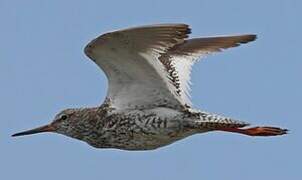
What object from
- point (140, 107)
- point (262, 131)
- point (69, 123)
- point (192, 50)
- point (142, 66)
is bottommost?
point (262, 131)

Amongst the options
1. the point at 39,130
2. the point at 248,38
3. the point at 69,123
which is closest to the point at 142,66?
the point at 69,123

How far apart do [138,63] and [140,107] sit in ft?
2.56

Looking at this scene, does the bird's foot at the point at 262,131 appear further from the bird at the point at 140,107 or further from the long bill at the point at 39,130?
the long bill at the point at 39,130

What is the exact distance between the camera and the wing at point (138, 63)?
12812mm

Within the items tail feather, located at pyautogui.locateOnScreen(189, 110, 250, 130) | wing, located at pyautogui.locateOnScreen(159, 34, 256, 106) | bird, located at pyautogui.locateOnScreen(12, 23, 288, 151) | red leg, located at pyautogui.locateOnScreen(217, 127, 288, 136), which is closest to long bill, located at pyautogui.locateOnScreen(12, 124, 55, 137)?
bird, located at pyautogui.locateOnScreen(12, 23, 288, 151)

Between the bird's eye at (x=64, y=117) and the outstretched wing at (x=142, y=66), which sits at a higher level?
the outstretched wing at (x=142, y=66)

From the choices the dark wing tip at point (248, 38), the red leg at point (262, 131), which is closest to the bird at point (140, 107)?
the red leg at point (262, 131)

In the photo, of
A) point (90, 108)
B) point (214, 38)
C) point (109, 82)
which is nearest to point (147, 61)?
point (109, 82)

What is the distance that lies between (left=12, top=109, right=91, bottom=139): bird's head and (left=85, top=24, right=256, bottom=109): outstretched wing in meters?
0.76

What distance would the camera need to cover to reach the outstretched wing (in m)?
12.8

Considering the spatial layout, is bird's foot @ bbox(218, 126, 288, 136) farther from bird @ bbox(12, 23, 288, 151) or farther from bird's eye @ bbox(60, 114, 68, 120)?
bird's eye @ bbox(60, 114, 68, 120)

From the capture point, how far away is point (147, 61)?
13.5 m

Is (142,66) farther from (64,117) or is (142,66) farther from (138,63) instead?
(64,117)

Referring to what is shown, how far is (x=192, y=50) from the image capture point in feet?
53.0
